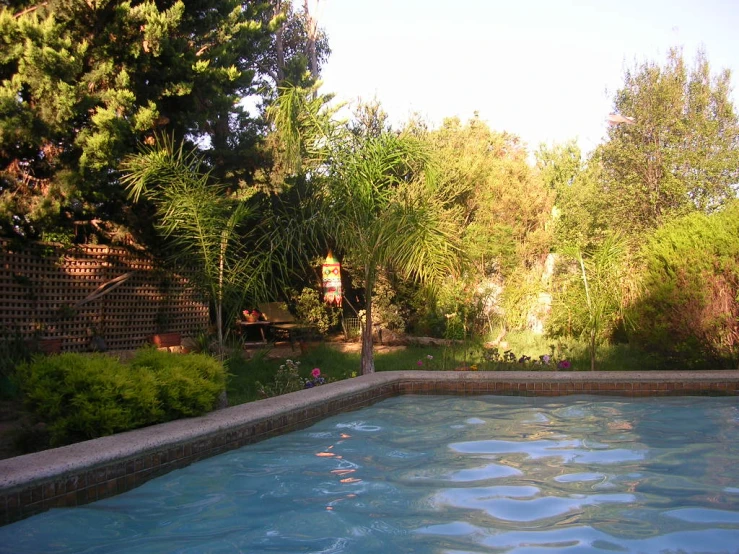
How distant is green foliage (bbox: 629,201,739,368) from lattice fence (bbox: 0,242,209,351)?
253 inches

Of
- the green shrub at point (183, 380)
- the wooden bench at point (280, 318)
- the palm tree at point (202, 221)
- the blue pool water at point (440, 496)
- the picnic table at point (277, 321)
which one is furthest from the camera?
the wooden bench at point (280, 318)

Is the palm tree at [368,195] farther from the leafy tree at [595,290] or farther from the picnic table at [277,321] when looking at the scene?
the picnic table at [277,321]

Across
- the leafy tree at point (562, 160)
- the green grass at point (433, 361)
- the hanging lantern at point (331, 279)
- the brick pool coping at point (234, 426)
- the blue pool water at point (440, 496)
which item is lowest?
the blue pool water at point (440, 496)

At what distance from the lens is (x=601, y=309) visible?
8.69m

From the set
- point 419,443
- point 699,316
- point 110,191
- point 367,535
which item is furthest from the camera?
point 110,191

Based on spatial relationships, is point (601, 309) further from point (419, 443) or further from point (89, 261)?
point (89, 261)

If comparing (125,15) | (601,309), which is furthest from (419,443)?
(125,15)

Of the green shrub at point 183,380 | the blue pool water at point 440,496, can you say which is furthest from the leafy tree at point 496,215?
the green shrub at point 183,380

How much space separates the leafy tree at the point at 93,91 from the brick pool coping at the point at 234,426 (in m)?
4.50

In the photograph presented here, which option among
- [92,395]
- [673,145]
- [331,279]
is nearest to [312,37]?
[331,279]

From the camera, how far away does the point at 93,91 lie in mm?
9461

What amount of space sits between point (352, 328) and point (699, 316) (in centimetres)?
864

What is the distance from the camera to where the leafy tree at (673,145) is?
579 inches

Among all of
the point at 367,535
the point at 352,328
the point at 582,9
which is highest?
the point at 582,9
